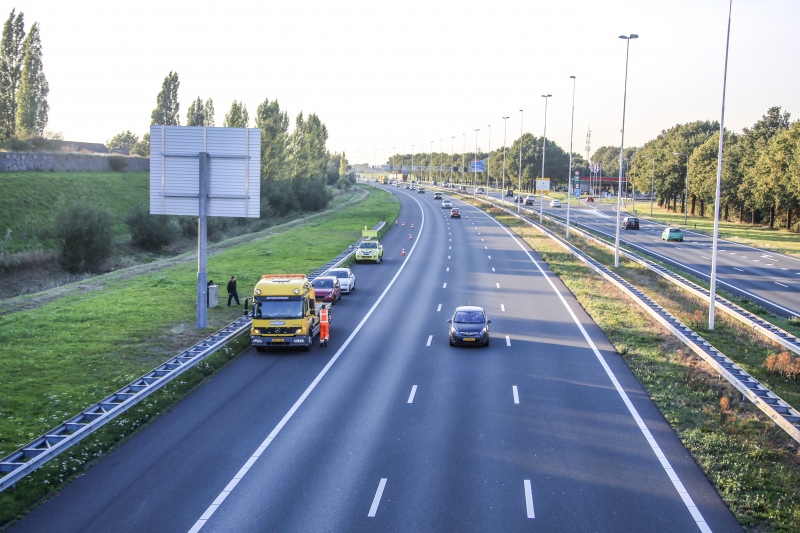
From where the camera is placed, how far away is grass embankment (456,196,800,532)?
12.8 meters

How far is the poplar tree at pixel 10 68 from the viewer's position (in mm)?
68625

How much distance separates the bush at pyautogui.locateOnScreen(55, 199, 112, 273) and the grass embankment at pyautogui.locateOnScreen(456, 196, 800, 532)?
37.3 metres

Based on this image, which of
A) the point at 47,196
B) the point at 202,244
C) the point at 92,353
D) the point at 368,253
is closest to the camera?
the point at 92,353

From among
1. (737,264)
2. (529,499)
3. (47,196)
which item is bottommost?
(529,499)

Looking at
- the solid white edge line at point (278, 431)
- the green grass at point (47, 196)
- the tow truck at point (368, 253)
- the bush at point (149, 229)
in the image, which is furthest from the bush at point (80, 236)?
the solid white edge line at point (278, 431)

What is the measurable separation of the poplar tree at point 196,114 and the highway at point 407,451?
250 ft

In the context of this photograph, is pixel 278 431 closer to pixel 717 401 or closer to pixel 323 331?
pixel 323 331

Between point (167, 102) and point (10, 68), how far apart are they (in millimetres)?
24155

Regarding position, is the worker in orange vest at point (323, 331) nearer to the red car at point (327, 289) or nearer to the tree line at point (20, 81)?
the red car at point (327, 289)

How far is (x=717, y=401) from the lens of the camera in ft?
61.0

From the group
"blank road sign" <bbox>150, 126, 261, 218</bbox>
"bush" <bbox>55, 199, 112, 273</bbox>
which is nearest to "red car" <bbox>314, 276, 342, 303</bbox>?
"blank road sign" <bbox>150, 126, 261, 218</bbox>

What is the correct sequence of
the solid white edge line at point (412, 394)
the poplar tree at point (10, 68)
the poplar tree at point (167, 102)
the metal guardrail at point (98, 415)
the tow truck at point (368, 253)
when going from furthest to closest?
the poplar tree at point (167, 102) < the poplar tree at point (10, 68) < the tow truck at point (368, 253) < the solid white edge line at point (412, 394) < the metal guardrail at point (98, 415)

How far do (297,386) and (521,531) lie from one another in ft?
35.2

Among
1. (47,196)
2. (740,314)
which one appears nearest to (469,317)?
(740,314)
